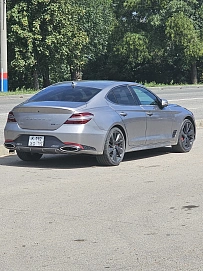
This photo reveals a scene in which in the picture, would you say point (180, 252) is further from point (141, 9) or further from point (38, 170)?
point (141, 9)

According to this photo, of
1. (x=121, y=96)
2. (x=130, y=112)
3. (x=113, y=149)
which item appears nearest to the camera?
(x=113, y=149)

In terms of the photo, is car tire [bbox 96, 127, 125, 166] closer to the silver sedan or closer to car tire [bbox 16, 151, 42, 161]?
the silver sedan

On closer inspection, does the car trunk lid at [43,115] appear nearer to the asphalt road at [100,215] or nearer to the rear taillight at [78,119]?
the rear taillight at [78,119]

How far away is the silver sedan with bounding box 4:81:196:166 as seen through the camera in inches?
441

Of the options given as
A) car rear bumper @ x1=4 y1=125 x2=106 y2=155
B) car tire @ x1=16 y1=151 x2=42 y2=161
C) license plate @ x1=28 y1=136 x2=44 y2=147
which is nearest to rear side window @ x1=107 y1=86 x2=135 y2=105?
car rear bumper @ x1=4 y1=125 x2=106 y2=155

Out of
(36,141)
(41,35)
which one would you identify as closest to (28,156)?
(36,141)

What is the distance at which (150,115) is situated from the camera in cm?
1259

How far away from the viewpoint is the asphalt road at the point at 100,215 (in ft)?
20.6

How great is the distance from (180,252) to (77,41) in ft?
153

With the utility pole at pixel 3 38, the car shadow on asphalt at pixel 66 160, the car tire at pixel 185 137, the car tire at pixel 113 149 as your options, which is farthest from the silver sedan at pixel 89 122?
the utility pole at pixel 3 38

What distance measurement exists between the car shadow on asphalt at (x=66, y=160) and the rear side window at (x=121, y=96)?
1.07 meters

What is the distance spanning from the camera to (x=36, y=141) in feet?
37.2

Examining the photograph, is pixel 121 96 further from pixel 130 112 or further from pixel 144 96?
pixel 144 96

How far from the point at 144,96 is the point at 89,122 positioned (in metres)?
1.99
